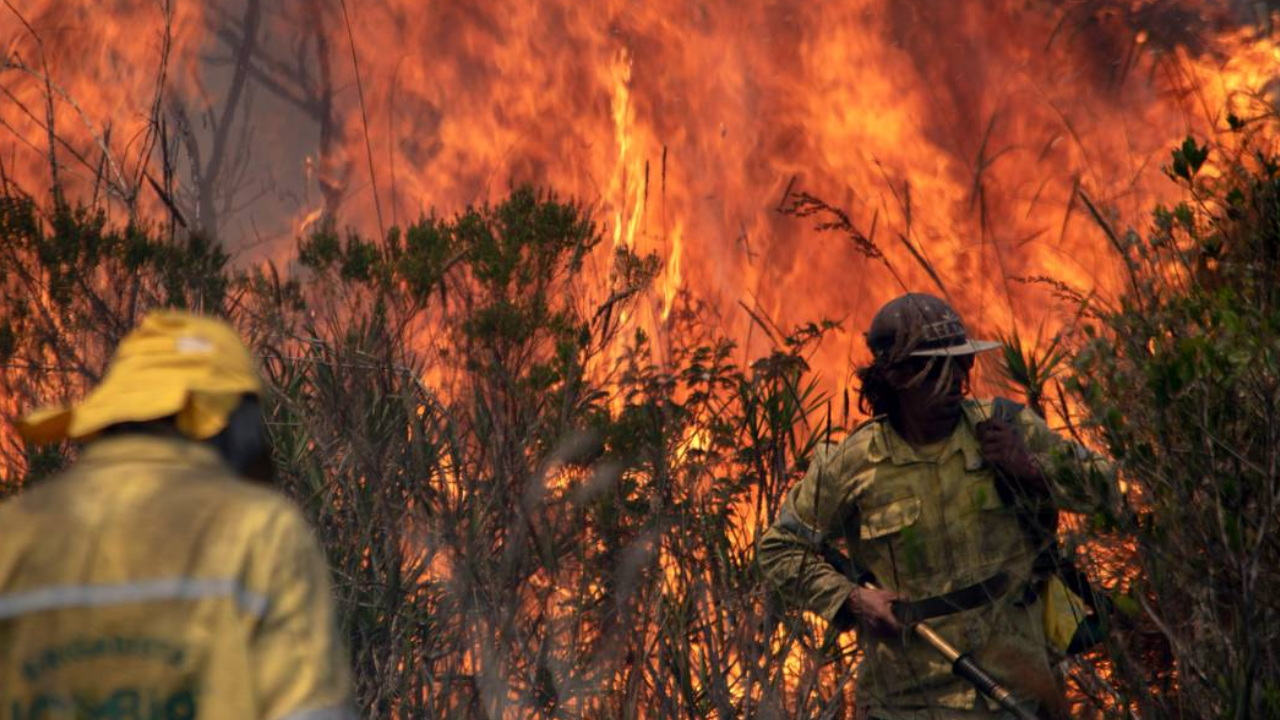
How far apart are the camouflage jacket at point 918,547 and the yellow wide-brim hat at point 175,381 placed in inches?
75.7

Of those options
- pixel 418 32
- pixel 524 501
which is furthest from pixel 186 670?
pixel 418 32

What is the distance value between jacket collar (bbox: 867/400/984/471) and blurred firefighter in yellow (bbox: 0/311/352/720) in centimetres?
224

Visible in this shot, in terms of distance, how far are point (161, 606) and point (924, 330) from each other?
2.39 meters

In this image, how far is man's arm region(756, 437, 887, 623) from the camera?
421cm

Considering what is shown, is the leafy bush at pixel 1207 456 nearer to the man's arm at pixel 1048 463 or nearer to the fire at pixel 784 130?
the man's arm at pixel 1048 463

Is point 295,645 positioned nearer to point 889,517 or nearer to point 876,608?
point 876,608

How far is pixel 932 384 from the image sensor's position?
4184 millimetres

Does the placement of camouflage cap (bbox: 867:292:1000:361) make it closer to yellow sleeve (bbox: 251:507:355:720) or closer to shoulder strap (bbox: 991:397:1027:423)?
shoulder strap (bbox: 991:397:1027:423)

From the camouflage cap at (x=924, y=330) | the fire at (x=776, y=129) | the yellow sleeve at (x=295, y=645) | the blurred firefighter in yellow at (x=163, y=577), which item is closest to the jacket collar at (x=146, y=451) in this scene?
the blurred firefighter in yellow at (x=163, y=577)

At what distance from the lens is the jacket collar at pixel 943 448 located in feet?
13.5

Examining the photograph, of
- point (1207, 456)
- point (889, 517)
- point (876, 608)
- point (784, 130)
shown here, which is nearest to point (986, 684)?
point (876, 608)

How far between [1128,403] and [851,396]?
17.2 ft

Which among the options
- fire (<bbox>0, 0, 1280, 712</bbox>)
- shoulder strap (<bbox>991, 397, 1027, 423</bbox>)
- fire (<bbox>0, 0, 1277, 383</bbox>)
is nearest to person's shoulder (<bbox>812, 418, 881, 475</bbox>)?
shoulder strap (<bbox>991, 397, 1027, 423</bbox>)

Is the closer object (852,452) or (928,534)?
(928,534)
